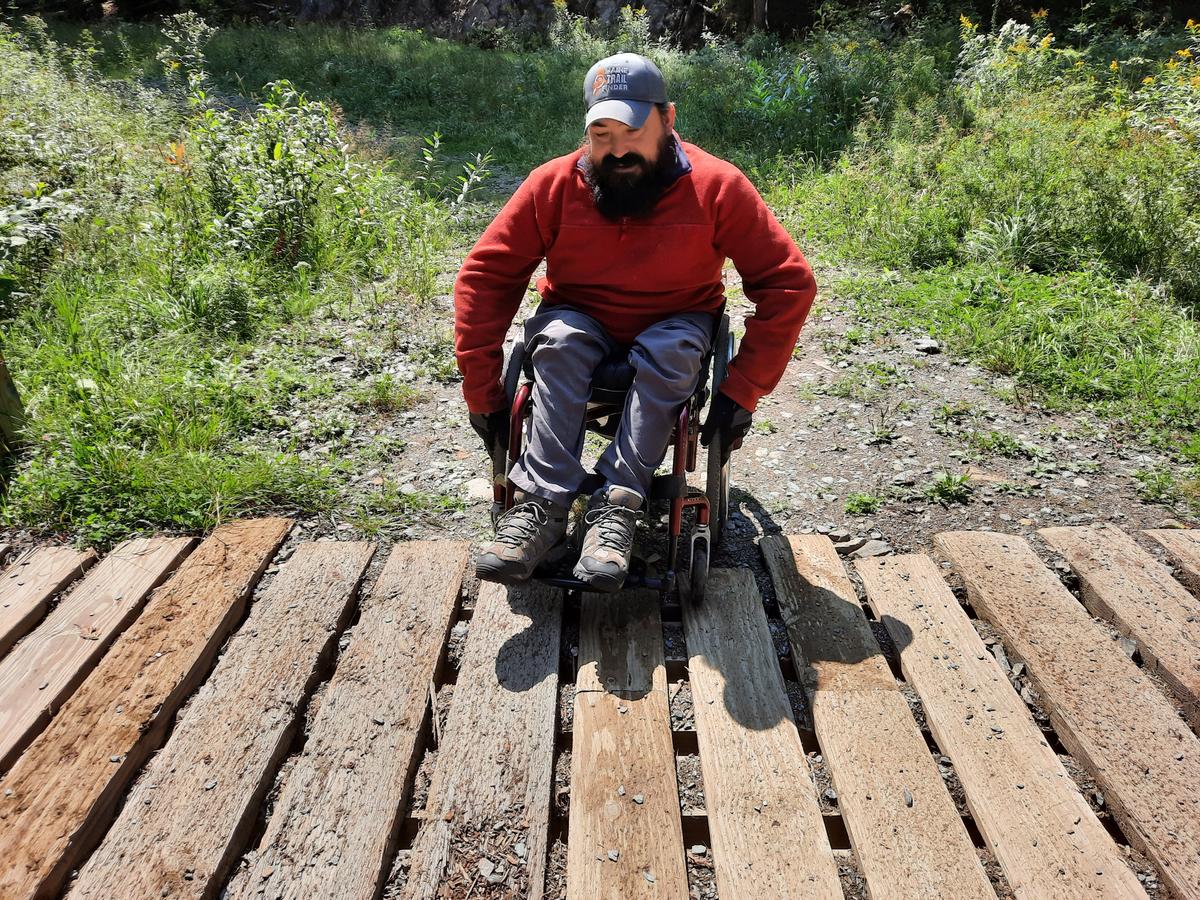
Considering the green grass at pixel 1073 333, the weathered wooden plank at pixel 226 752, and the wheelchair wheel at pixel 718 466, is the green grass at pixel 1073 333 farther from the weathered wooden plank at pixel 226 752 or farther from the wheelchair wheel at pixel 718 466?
the weathered wooden plank at pixel 226 752

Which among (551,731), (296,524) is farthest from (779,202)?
(551,731)

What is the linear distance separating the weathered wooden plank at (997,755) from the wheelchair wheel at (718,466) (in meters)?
0.51

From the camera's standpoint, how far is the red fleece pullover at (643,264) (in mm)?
2406

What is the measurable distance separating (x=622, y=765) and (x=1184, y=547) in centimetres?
211

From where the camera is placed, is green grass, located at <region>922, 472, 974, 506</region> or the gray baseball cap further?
green grass, located at <region>922, 472, 974, 506</region>

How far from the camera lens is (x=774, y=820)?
1842mm

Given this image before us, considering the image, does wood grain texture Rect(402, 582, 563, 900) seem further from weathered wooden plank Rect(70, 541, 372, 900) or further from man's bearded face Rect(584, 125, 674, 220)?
man's bearded face Rect(584, 125, 674, 220)

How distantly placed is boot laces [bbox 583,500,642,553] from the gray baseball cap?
107 centimetres

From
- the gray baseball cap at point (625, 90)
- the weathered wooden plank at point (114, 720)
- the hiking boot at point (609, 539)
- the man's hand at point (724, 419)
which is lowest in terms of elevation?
the weathered wooden plank at point (114, 720)

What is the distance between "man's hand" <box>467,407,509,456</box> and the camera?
2.61m

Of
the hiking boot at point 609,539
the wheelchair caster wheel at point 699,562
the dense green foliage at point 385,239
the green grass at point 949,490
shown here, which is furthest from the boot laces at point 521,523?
the green grass at point 949,490

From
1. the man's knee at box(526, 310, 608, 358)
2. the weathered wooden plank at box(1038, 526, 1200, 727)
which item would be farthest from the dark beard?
the weathered wooden plank at box(1038, 526, 1200, 727)

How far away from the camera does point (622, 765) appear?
1.98m

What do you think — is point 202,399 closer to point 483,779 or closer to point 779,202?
point 483,779
